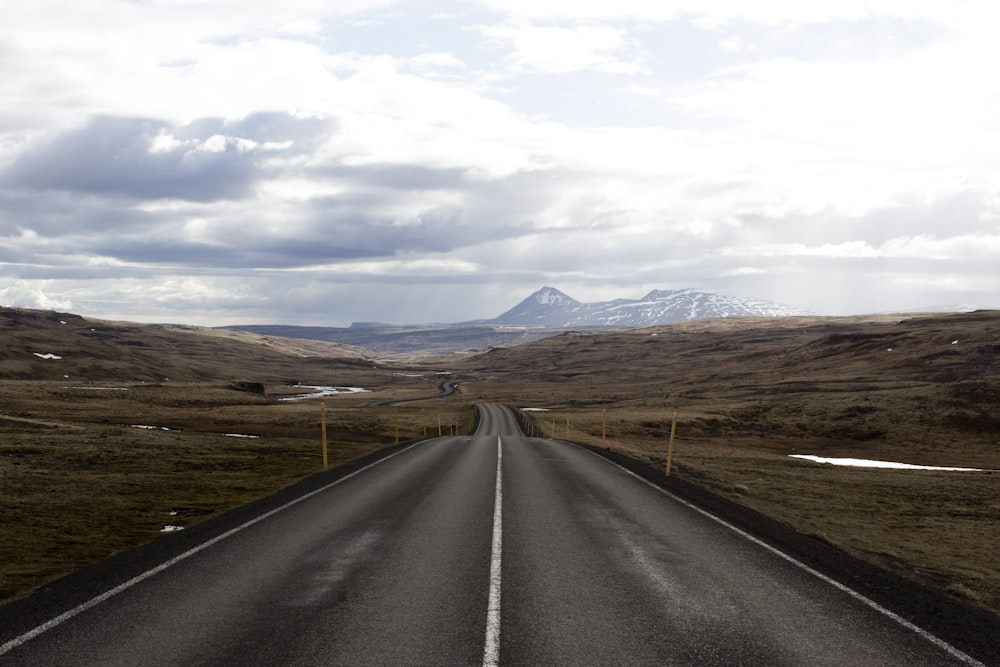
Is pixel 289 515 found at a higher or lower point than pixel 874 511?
higher

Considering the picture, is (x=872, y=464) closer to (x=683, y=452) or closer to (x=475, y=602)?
(x=683, y=452)

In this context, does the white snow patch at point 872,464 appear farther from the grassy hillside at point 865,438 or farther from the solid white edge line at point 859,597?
the solid white edge line at point 859,597

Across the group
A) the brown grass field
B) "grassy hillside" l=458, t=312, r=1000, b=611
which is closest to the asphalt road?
the brown grass field

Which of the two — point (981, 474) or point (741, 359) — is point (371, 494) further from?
point (741, 359)

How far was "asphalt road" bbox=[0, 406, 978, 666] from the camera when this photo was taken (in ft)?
25.6

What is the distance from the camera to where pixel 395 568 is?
11188 millimetres

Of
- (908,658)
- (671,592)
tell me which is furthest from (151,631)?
(908,658)

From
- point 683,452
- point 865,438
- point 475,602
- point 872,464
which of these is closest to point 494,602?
point 475,602

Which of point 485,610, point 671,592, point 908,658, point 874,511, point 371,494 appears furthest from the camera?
point 874,511

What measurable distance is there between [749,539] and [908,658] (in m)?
6.38

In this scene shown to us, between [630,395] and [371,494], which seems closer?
[371,494]

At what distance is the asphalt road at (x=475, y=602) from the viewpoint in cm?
782

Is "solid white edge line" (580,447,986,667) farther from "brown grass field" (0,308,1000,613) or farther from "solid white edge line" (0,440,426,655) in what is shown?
"solid white edge line" (0,440,426,655)

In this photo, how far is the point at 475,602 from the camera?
31.1 ft
